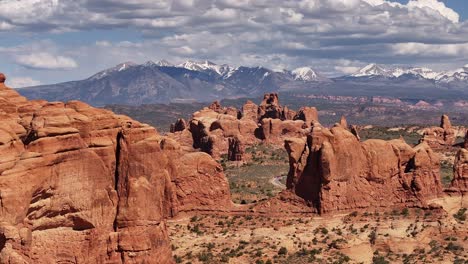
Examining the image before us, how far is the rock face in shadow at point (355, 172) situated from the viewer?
62719 mm

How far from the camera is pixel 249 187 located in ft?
327

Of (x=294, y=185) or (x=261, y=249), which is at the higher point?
(x=294, y=185)

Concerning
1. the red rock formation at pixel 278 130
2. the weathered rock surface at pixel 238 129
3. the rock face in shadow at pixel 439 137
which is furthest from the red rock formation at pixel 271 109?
the rock face in shadow at pixel 439 137

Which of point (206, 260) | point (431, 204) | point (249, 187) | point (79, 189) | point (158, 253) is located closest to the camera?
point (79, 189)

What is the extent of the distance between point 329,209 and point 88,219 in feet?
84.4

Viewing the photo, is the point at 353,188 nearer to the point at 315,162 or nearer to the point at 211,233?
the point at 315,162

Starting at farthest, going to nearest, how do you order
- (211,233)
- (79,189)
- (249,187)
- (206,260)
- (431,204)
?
(249,187)
(431,204)
(211,233)
(206,260)
(79,189)

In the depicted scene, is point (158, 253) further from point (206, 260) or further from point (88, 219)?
point (206, 260)

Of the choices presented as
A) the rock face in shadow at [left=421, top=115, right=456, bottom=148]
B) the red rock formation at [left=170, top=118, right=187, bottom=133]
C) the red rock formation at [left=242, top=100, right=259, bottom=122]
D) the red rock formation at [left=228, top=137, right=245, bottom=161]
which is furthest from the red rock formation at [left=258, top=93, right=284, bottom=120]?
the red rock formation at [left=228, top=137, right=245, bottom=161]

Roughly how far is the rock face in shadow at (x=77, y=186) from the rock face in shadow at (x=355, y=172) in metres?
17.9

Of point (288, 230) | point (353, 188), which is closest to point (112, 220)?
point (288, 230)

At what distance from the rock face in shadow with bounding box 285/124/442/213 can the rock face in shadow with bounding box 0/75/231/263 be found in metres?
17.9

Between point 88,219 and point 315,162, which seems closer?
point 88,219

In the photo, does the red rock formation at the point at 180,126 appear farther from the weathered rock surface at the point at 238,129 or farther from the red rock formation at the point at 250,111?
the red rock formation at the point at 250,111
